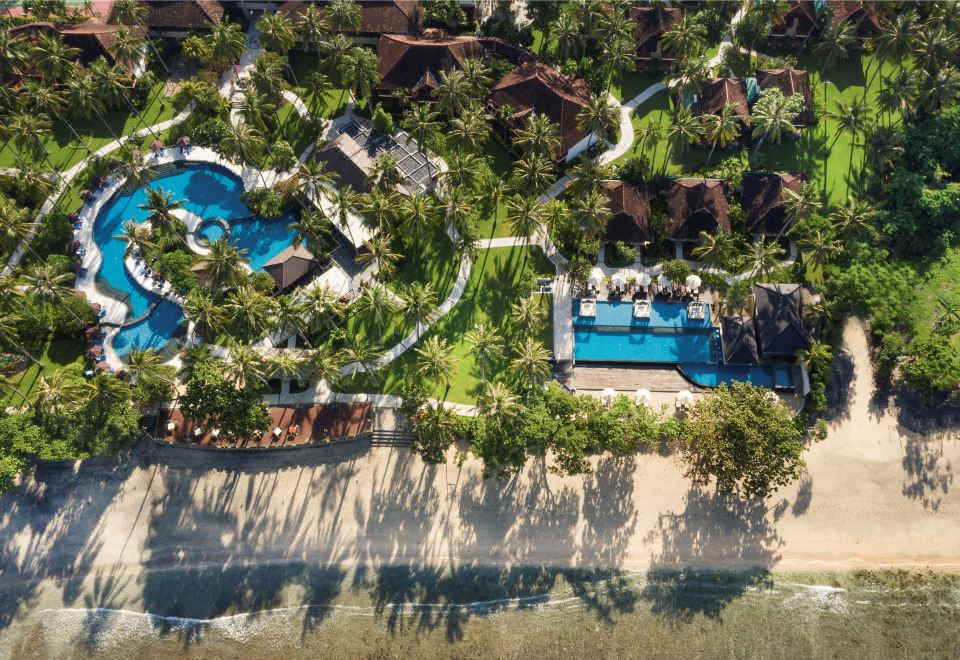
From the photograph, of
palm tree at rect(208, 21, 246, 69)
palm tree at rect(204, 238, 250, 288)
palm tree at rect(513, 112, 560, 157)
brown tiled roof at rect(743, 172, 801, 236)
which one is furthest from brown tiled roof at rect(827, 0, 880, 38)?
palm tree at rect(204, 238, 250, 288)

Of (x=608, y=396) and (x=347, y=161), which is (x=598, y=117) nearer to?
(x=347, y=161)

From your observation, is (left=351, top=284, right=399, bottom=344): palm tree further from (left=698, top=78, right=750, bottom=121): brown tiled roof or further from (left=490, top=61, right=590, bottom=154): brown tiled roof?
(left=698, top=78, right=750, bottom=121): brown tiled roof

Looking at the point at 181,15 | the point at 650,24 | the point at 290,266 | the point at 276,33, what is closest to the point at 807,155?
the point at 650,24

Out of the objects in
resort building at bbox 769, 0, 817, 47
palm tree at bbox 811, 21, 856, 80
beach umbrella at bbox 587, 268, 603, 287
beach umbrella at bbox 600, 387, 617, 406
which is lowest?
beach umbrella at bbox 600, 387, 617, 406

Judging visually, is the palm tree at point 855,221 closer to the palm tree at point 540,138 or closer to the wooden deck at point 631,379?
the wooden deck at point 631,379

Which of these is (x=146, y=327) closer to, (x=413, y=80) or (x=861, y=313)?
(x=413, y=80)

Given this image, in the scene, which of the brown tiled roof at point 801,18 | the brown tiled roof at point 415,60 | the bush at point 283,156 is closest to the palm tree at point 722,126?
the brown tiled roof at point 801,18
